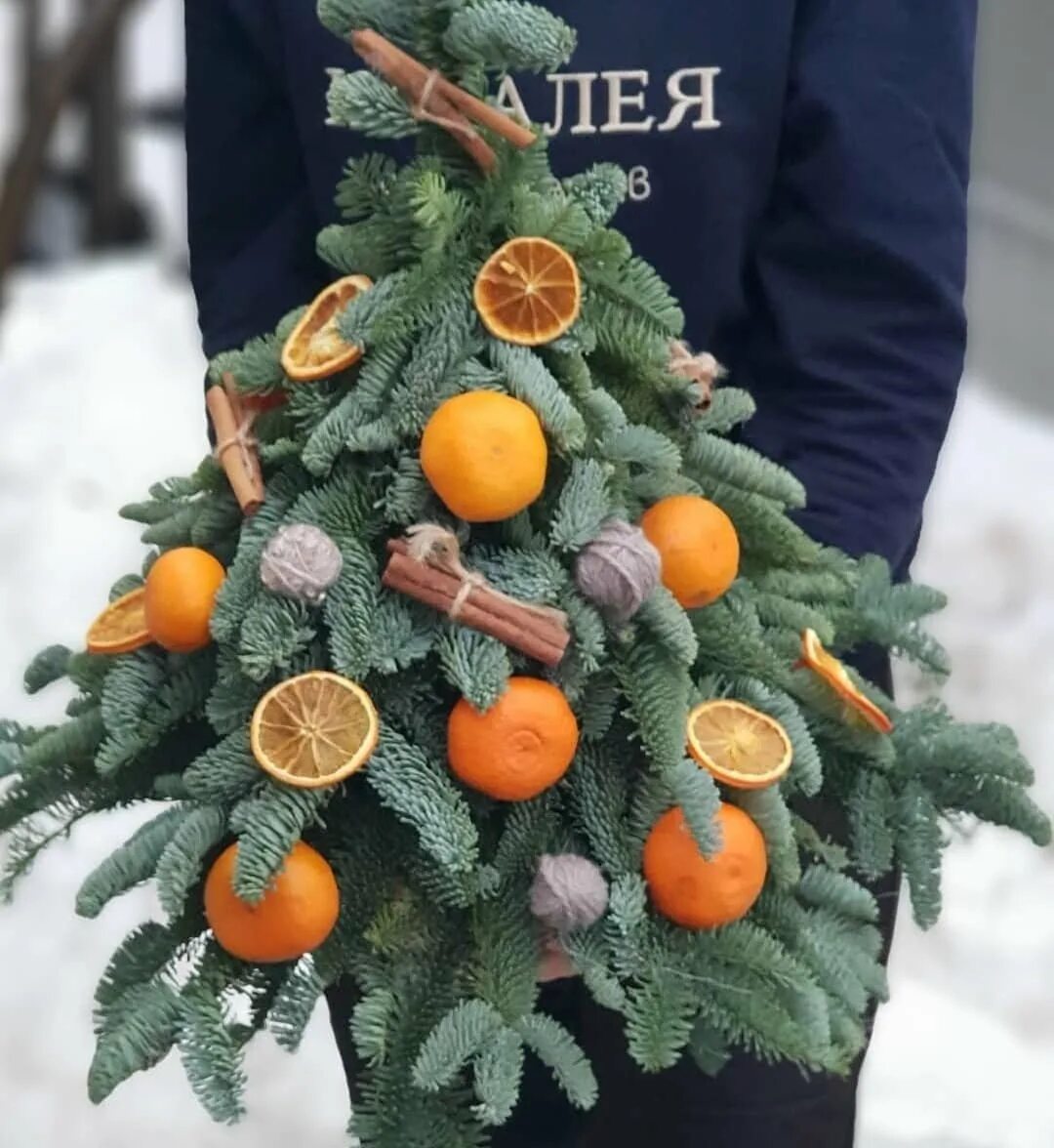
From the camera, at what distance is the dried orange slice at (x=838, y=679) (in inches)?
25.7

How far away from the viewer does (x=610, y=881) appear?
60 cm

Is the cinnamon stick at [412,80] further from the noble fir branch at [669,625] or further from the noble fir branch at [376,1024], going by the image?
the noble fir branch at [376,1024]

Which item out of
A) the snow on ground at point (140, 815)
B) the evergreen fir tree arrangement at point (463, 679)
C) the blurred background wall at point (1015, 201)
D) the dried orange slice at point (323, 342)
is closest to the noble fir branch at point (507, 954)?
the evergreen fir tree arrangement at point (463, 679)

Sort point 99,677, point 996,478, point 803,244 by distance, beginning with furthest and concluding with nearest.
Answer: point 996,478 < point 803,244 < point 99,677

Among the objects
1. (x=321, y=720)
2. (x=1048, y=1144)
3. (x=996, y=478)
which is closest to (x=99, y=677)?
(x=321, y=720)

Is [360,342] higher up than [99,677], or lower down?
higher up

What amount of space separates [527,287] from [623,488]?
0.28 ft

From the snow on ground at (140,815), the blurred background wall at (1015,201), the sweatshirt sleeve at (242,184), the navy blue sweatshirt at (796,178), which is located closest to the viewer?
the navy blue sweatshirt at (796,178)

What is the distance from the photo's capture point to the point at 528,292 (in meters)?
0.56

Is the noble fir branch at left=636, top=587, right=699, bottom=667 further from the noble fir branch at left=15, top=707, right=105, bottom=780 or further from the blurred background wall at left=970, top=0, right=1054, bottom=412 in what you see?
the blurred background wall at left=970, top=0, right=1054, bottom=412

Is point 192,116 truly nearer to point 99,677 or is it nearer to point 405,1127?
point 99,677

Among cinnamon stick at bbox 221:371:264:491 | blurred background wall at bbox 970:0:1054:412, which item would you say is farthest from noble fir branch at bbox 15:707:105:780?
blurred background wall at bbox 970:0:1054:412

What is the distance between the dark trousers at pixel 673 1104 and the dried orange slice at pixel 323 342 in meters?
0.33

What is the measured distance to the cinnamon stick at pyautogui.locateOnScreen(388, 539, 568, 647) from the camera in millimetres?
563
